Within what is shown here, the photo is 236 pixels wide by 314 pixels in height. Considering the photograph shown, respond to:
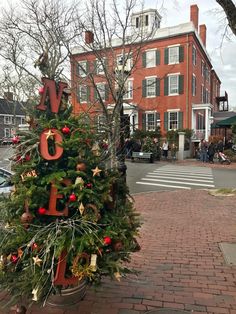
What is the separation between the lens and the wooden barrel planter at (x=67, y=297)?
298cm

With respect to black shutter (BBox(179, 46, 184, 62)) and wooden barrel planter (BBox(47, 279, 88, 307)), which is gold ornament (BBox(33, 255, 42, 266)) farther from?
black shutter (BBox(179, 46, 184, 62))

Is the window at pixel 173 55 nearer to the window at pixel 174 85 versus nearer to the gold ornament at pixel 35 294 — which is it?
the window at pixel 174 85

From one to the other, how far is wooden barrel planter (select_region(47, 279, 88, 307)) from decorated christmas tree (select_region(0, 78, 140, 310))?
16cm

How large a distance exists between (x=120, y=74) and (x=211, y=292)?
5.35m

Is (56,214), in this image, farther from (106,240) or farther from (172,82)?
(172,82)

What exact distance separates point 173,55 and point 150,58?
89.6 inches

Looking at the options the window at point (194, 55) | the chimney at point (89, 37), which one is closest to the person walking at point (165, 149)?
the window at point (194, 55)

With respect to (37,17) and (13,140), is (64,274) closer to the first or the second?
(13,140)

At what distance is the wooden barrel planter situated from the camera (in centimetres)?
298

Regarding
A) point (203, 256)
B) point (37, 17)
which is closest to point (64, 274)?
point (203, 256)

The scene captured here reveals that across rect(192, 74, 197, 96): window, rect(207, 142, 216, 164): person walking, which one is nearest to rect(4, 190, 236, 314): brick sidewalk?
rect(207, 142, 216, 164): person walking

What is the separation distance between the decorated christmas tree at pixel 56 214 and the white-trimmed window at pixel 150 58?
87.0 feet

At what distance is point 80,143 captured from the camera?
9.32ft

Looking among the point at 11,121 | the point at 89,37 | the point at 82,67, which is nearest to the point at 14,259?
the point at 82,67
